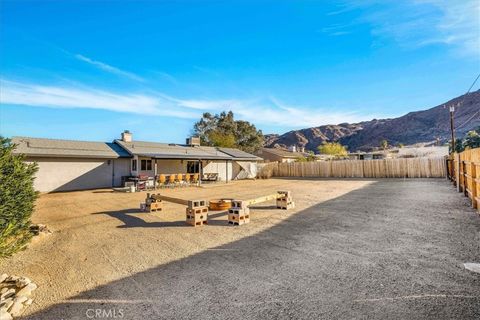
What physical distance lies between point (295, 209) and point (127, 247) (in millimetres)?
6437

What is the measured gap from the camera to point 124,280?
13.7ft

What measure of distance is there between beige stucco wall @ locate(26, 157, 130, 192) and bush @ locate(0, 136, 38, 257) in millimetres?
12913

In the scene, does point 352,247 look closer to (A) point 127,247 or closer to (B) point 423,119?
(A) point 127,247

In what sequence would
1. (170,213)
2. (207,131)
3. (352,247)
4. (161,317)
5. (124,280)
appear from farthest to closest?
1. (207,131)
2. (170,213)
3. (352,247)
4. (124,280)
5. (161,317)

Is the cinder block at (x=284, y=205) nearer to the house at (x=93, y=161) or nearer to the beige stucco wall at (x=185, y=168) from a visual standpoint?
the house at (x=93, y=161)

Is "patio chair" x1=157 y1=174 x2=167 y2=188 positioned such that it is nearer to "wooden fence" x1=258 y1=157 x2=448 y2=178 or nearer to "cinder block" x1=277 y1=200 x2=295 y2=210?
"cinder block" x1=277 y1=200 x2=295 y2=210

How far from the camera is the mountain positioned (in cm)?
9550

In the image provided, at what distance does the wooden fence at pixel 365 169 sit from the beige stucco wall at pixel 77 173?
1764 cm

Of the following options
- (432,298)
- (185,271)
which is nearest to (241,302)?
(185,271)

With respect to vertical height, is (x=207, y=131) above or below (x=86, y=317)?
above

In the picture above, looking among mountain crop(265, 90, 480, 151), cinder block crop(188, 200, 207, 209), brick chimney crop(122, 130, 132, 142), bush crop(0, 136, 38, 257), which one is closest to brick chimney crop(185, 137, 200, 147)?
brick chimney crop(122, 130, 132, 142)

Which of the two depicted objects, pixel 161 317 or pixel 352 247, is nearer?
pixel 161 317

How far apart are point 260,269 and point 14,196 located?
5.28 m

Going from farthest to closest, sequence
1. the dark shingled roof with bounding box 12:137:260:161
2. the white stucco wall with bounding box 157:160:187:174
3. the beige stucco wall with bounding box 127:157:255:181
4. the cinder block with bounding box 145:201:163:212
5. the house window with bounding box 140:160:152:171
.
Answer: the white stucco wall with bounding box 157:160:187:174 → the beige stucco wall with bounding box 127:157:255:181 → the house window with bounding box 140:160:152:171 → the dark shingled roof with bounding box 12:137:260:161 → the cinder block with bounding box 145:201:163:212
